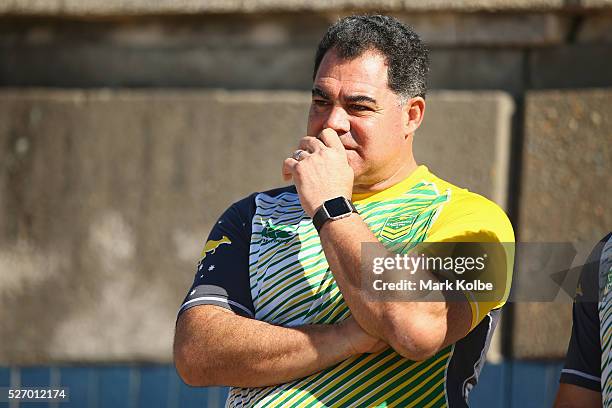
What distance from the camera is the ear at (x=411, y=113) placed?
10.5ft

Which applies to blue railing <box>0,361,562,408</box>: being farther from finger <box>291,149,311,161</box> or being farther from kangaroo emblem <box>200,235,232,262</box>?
finger <box>291,149,311,161</box>

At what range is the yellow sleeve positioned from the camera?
9.31ft

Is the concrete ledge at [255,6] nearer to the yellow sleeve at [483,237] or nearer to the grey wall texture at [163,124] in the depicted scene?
the grey wall texture at [163,124]

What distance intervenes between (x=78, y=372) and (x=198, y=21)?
5.66 feet

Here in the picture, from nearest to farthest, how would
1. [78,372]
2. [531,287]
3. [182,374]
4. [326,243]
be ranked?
[326,243], [182,374], [531,287], [78,372]

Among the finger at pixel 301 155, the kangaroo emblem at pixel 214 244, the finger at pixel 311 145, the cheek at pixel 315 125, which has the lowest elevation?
the kangaroo emblem at pixel 214 244

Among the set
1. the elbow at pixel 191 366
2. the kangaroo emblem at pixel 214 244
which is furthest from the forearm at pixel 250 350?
the kangaroo emblem at pixel 214 244

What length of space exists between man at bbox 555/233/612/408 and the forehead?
81 centimetres

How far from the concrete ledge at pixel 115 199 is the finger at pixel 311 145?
1717 mm

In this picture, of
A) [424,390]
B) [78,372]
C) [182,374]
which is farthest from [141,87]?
[424,390]

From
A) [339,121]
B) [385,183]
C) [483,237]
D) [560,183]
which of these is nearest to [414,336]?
[483,237]

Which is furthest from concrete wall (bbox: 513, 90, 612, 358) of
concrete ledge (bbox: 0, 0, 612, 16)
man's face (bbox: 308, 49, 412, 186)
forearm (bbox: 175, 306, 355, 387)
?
forearm (bbox: 175, 306, 355, 387)

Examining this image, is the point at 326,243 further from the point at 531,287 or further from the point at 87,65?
the point at 87,65

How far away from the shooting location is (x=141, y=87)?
5043 millimetres
